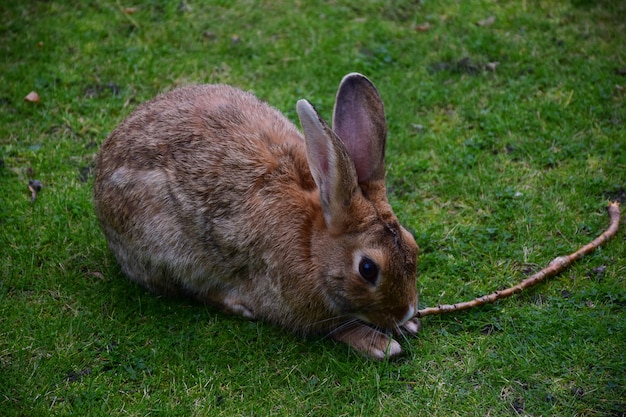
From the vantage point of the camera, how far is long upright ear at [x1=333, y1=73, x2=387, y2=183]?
427 cm

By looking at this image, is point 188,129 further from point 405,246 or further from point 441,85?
point 441,85

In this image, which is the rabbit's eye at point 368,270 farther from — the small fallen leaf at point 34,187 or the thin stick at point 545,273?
the small fallen leaf at point 34,187

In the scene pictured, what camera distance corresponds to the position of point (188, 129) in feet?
15.1

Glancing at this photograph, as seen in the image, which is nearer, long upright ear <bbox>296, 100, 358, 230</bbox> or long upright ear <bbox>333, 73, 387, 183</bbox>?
long upright ear <bbox>296, 100, 358, 230</bbox>

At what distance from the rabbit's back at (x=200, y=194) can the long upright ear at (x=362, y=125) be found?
348 mm

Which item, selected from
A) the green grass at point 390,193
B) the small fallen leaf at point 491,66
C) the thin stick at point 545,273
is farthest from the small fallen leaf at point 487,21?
the thin stick at point 545,273

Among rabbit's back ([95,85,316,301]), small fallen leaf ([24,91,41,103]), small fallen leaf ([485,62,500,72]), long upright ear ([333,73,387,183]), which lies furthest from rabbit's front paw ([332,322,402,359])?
small fallen leaf ([24,91,41,103])

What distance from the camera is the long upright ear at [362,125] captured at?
4.27 meters

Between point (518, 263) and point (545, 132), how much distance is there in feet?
5.10

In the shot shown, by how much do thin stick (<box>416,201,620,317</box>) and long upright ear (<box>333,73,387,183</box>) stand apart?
0.90m

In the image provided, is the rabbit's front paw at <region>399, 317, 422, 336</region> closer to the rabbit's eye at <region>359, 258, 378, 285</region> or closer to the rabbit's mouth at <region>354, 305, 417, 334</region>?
the rabbit's mouth at <region>354, 305, 417, 334</region>

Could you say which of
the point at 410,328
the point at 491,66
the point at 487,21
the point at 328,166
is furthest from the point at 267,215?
the point at 487,21

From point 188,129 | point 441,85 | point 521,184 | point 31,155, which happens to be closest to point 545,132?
point 521,184

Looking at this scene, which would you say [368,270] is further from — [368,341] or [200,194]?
[200,194]
